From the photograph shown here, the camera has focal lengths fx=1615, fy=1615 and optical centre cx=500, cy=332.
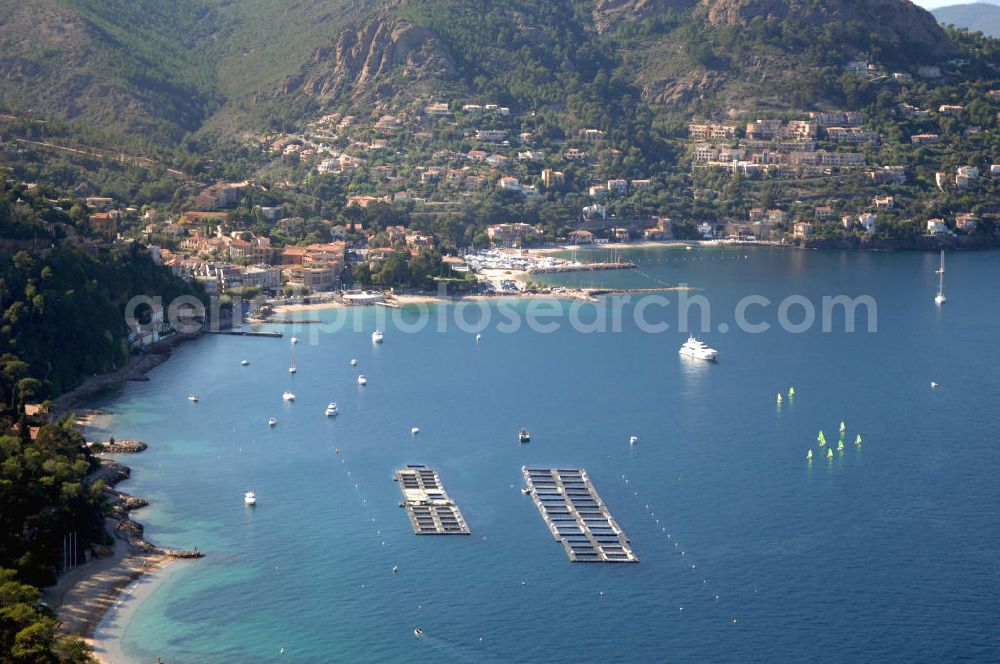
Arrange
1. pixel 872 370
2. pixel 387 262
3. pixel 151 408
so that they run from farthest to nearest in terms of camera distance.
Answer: pixel 387 262 < pixel 872 370 < pixel 151 408

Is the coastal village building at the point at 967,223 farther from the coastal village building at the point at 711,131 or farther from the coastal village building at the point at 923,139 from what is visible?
the coastal village building at the point at 711,131

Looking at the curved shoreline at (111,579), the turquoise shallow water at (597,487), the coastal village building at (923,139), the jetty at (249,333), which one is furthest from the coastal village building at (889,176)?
the curved shoreline at (111,579)

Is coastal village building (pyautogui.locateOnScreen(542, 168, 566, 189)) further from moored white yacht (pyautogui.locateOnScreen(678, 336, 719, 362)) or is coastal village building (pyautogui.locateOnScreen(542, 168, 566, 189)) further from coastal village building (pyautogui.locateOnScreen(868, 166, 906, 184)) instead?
moored white yacht (pyautogui.locateOnScreen(678, 336, 719, 362))

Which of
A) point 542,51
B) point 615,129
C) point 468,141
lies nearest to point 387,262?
point 468,141

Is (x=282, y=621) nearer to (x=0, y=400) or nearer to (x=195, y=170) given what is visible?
(x=0, y=400)

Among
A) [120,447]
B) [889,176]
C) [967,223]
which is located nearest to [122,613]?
[120,447]
